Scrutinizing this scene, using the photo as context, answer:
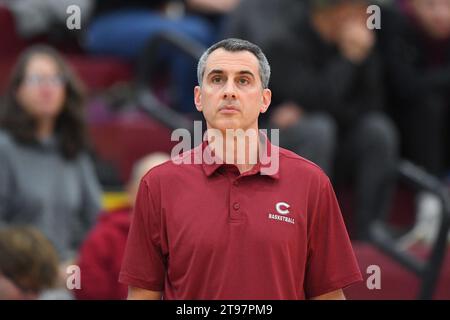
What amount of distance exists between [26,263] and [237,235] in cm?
166

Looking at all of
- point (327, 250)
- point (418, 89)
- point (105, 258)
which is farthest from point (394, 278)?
point (327, 250)

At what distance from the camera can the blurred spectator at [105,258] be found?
14.4ft

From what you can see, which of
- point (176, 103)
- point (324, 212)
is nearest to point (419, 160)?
point (176, 103)

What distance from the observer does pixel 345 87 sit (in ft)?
18.9

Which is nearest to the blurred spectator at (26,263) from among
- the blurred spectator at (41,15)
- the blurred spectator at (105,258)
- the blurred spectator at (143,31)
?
the blurred spectator at (105,258)

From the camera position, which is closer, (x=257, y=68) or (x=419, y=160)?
(x=257, y=68)

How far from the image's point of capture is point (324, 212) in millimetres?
2596

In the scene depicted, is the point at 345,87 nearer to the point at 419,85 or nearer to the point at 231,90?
the point at 419,85

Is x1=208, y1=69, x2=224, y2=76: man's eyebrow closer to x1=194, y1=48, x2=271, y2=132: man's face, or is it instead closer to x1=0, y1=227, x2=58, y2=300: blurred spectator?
x1=194, y1=48, x2=271, y2=132: man's face

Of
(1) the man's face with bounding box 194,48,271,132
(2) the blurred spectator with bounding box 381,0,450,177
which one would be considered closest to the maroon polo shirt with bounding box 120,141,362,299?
(1) the man's face with bounding box 194,48,271,132

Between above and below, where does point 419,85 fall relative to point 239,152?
above

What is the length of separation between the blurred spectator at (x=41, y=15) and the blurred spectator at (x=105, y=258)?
8.50ft
